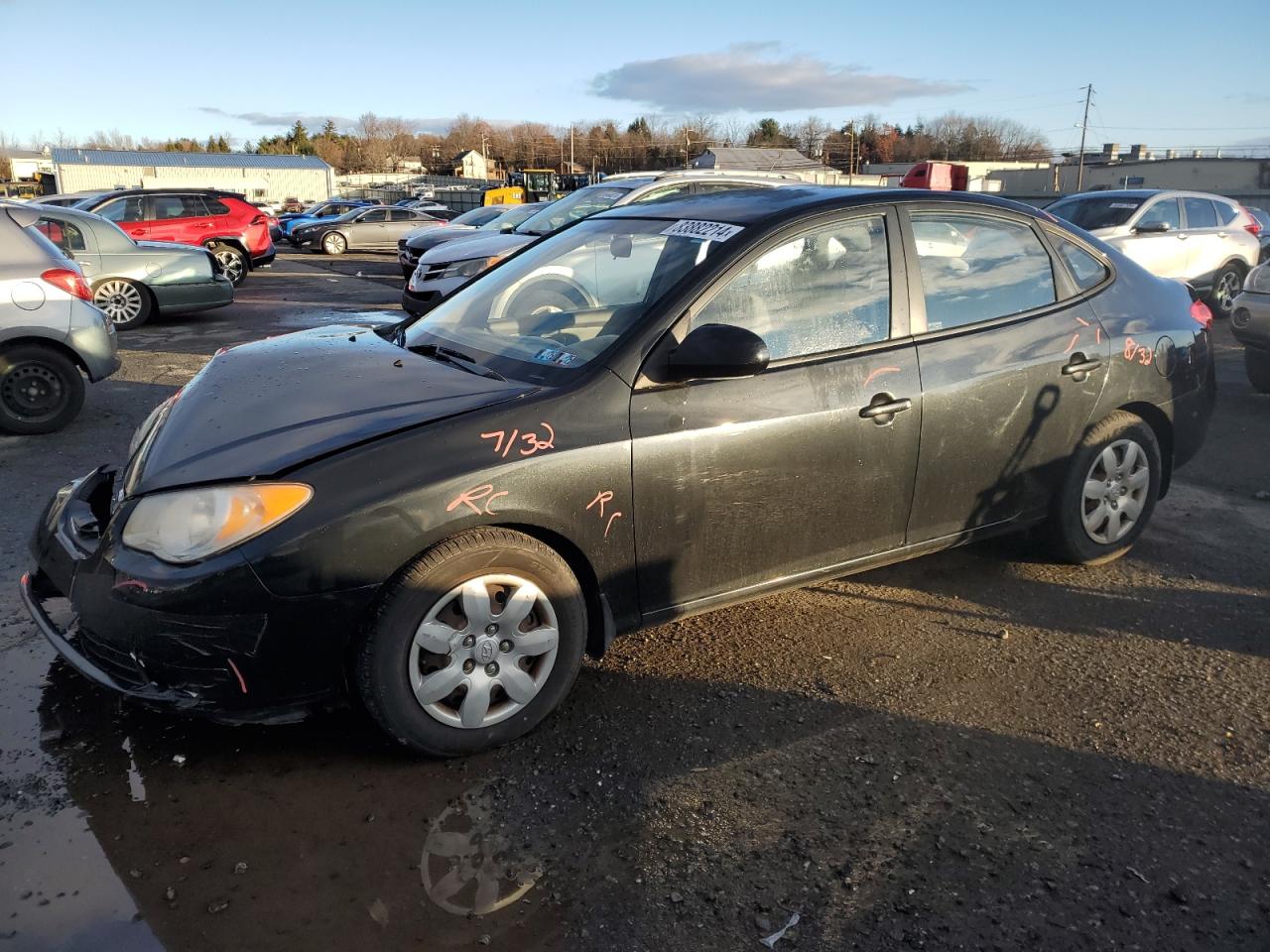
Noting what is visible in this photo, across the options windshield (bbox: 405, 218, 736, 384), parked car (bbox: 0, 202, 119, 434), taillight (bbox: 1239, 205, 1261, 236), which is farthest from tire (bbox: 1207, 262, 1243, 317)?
parked car (bbox: 0, 202, 119, 434)

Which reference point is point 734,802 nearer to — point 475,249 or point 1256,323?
point 1256,323

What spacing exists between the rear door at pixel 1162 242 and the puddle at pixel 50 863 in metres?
12.3

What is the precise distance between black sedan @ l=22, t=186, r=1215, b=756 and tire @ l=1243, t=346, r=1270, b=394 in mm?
4081

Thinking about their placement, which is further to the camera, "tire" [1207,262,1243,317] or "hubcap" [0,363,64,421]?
"tire" [1207,262,1243,317]

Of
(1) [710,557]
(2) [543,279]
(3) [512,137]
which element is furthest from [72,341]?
(3) [512,137]

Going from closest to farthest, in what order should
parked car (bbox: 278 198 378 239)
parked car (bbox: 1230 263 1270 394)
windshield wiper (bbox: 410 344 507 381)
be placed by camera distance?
windshield wiper (bbox: 410 344 507 381) < parked car (bbox: 1230 263 1270 394) < parked car (bbox: 278 198 378 239)

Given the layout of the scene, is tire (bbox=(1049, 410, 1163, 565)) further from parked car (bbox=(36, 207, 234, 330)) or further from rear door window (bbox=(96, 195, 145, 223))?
rear door window (bbox=(96, 195, 145, 223))

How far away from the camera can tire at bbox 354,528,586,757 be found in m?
2.83

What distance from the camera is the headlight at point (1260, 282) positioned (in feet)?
25.3

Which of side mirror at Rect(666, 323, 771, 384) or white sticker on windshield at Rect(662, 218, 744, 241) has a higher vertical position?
white sticker on windshield at Rect(662, 218, 744, 241)

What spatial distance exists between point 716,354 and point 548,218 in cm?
924

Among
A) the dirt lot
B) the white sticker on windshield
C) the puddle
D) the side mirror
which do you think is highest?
the white sticker on windshield

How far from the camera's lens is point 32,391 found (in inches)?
272

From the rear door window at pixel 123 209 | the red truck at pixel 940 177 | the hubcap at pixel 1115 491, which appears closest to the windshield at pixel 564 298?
the hubcap at pixel 1115 491
